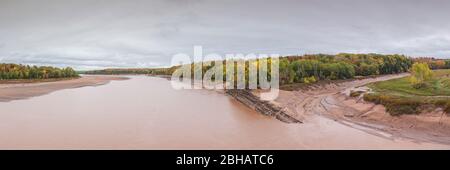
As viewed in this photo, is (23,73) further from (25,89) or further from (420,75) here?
(420,75)

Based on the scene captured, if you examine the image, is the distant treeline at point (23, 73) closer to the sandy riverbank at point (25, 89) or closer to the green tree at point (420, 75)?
the sandy riverbank at point (25, 89)

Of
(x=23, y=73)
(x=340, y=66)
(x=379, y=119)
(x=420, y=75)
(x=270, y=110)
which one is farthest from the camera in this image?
(x=23, y=73)

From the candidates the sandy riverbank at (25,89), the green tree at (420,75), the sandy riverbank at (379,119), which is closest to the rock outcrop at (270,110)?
the sandy riverbank at (379,119)

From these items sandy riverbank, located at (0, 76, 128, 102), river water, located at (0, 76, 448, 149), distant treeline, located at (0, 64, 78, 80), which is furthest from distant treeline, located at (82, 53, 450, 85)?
distant treeline, located at (0, 64, 78, 80)

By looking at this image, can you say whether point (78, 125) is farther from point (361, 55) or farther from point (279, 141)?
point (361, 55)

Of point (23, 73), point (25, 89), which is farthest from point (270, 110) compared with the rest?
point (23, 73)

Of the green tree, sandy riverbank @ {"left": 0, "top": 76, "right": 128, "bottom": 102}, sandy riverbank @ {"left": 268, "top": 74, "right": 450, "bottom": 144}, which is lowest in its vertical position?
sandy riverbank @ {"left": 268, "top": 74, "right": 450, "bottom": 144}

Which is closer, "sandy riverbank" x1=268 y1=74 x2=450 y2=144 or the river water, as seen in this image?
the river water

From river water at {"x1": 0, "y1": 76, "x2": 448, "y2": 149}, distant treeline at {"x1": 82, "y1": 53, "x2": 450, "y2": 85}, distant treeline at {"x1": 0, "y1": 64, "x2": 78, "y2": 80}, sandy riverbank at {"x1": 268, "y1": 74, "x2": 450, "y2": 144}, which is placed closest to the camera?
river water at {"x1": 0, "y1": 76, "x2": 448, "y2": 149}

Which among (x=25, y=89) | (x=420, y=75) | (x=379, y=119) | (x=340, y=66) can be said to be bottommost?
(x=379, y=119)

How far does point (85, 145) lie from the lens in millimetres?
9875

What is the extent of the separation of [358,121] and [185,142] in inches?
350

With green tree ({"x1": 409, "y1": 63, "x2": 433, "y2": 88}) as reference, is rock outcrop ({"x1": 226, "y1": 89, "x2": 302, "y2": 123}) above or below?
below

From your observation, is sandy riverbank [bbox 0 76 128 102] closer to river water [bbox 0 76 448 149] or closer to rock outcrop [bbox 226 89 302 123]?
river water [bbox 0 76 448 149]
